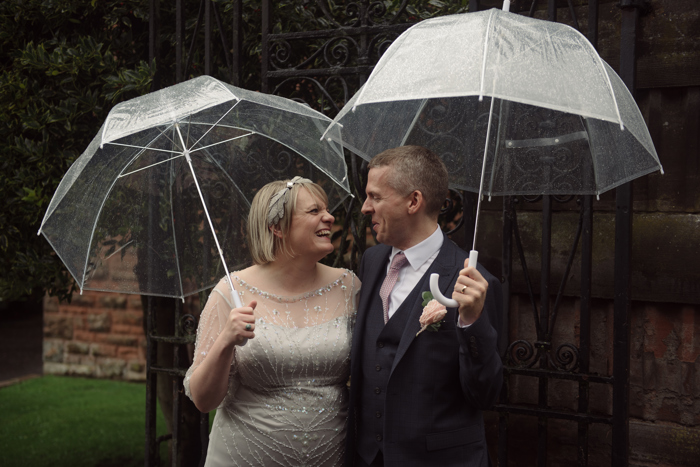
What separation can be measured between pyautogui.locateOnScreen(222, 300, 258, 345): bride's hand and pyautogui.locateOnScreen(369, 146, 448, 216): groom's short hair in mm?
726

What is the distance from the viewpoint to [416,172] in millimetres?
2539

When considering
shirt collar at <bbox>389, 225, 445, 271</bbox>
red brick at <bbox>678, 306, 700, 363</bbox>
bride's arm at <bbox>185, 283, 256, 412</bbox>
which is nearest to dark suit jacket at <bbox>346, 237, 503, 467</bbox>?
shirt collar at <bbox>389, 225, 445, 271</bbox>

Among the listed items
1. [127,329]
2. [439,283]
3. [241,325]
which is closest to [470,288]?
[439,283]

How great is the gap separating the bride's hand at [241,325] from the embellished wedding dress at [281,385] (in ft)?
1.12

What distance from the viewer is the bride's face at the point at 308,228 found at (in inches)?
106

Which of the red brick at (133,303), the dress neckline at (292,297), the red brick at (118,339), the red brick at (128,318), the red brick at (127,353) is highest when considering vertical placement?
the dress neckline at (292,297)

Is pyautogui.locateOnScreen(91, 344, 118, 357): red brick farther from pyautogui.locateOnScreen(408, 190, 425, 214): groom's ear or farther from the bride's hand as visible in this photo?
→ pyautogui.locateOnScreen(408, 190, 425, 214): groom's ear

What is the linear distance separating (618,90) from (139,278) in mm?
1995

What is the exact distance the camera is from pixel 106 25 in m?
4.39

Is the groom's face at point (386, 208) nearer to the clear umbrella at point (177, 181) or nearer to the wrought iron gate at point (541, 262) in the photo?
the clear umbrella at point (177, 181)

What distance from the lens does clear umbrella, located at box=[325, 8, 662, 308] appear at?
2.08 metres

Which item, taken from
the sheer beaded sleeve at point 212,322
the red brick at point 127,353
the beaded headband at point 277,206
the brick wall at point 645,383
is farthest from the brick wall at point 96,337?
the beaded headband at point 277,206

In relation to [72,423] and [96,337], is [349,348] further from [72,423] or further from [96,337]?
[96,337]

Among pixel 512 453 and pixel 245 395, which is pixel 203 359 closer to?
pixel 245 395
